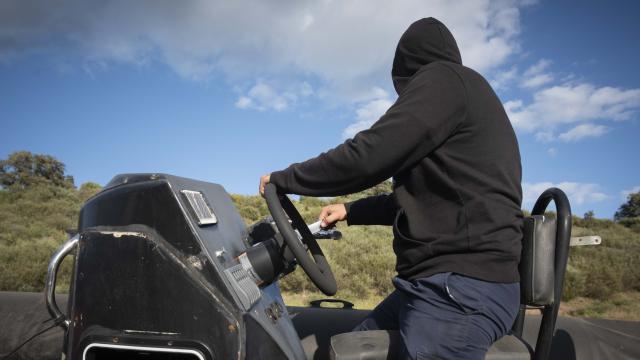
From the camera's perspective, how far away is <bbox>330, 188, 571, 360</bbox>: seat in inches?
65.6

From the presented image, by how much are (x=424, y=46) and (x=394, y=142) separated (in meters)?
0.65

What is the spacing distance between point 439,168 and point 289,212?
0.69 meters

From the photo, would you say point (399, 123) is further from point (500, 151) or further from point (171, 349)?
point (171, 349)

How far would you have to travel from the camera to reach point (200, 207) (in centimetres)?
170

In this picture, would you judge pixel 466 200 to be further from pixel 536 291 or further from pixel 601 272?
pixel 601 272

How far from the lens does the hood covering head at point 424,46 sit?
2.01 metres

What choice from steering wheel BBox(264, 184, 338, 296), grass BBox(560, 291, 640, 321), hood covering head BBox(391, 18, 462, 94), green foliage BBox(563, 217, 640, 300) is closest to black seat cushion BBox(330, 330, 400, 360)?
steering wheel BBox(264, 184, 338, 296)

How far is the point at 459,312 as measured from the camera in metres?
1.59

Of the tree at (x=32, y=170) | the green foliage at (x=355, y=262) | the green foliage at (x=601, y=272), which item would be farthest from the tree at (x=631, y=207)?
the tree at (x=32, y=170)

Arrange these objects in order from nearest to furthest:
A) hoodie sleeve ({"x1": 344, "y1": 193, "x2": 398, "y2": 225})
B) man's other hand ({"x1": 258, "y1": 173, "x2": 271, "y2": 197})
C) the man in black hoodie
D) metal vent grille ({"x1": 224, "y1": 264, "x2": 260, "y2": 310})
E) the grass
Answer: metal vent grille ({"x1": 224, "y1": 264, "x2": 260, "y2": 310}), the man in black hoodie, man's other hand ({"x1": 258, "y1": 173, "x2": 271, "y2": 197}), hoodie sleeve ({"x1": 344, "y1": 193, "x2": 398, "y2": 225}), the grass

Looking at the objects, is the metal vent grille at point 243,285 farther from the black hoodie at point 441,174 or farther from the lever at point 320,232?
the lever at point 320,232

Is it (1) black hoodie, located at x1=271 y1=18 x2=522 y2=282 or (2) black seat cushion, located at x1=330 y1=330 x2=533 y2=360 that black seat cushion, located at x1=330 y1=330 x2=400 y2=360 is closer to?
(2) black seat cushion, located at x1=330 y1=330 x2=533 y2=360

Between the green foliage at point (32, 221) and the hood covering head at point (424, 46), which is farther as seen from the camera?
the green foliage at point (32, 221)

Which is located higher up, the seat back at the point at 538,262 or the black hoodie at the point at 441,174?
the black hoodie at the point at 441,174
